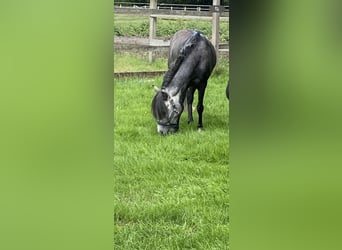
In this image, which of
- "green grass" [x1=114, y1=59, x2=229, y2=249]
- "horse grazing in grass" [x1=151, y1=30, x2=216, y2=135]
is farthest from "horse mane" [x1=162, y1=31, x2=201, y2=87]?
"green grass" [x1=114, y1=59, x2=229, y2=249]

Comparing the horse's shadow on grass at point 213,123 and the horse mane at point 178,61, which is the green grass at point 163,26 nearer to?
the horse mane at point 178,61

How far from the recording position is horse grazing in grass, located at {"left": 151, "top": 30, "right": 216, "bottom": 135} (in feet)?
5.71

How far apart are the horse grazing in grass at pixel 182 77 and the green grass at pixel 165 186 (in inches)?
2.6

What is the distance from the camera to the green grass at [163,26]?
167cm

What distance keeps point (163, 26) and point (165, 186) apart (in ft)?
1.72

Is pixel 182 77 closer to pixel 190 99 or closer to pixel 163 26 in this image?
pixel 190 99

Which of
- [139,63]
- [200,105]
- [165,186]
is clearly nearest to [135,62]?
[139,63]

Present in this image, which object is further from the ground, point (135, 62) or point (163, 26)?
point (163, 26)

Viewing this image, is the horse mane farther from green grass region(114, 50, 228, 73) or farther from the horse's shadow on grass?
the horse's shadow on grass

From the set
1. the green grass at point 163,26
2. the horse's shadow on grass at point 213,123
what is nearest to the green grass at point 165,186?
the horse's shadow on grass at point 213,123

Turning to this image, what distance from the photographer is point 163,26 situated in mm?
1744

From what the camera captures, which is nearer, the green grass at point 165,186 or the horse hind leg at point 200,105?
the green grass at point 165,186
